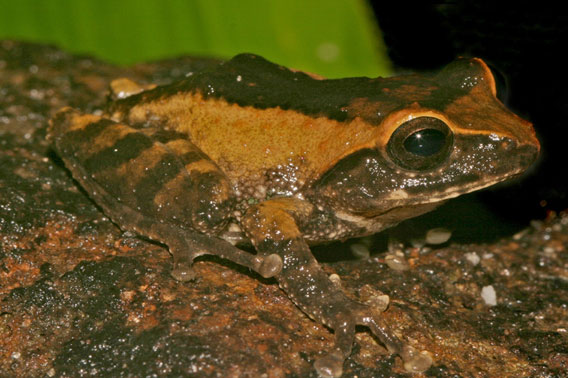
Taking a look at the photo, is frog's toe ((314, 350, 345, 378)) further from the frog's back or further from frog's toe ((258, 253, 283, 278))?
the frog's back

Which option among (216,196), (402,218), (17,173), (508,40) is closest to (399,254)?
(402,218)

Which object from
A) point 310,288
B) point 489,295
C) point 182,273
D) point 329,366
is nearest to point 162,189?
point 182,273

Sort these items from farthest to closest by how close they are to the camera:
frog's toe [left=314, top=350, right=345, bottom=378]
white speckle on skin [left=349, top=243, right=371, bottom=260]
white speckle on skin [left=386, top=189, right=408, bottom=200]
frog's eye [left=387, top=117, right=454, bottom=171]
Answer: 1. white speckle on skin [left=349, top=243, right=371, bottom=260]
2. white speckle on skin [left=386, top=189, right=408, bottom=200]
3. frog's eye [left=387, top=117, right=454, bottom=171]
4. frog's toe [left=314, top=350, right=345, bottom=378]

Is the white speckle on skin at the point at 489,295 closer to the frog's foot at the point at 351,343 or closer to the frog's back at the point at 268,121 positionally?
the frog's foot at the point at 351,343

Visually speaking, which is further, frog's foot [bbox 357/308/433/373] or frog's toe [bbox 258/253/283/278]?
frog's toe [bbox 258/253/283/278]

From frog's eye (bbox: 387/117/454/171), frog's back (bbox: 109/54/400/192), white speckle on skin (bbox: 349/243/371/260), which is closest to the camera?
frog's eye (bbox: 387/117/454/171)

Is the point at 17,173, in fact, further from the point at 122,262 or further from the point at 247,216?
the point at 247,216

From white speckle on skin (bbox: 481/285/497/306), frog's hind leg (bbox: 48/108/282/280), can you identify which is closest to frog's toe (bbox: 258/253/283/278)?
frog's hind leg (bbox: 48/108/282/280)
